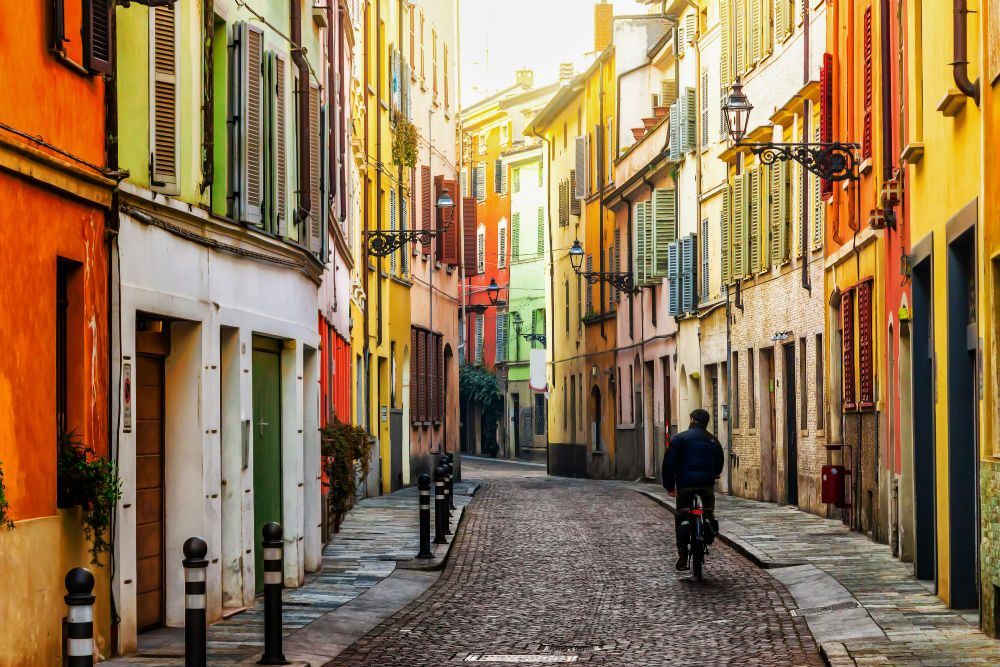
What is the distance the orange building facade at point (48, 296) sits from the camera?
9.84 m

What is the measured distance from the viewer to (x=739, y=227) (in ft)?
104

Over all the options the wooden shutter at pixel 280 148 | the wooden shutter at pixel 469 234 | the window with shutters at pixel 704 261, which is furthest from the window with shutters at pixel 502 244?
the wooden shutter at pixel 280 148

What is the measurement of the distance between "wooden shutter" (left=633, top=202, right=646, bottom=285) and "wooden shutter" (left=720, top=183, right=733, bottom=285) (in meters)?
7.50

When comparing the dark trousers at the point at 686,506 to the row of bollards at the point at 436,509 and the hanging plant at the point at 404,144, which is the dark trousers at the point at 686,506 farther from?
the hanging plant at the point at 404,144

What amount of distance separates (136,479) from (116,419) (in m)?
1.24

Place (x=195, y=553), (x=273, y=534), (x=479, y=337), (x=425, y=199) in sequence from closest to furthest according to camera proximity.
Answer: (x=195, y=553)
(x=273, y=534)
(x=425, y=199)
(x=479, y=337)

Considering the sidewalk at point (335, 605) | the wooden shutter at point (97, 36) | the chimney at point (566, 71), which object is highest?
the chimney at point (566, 71)

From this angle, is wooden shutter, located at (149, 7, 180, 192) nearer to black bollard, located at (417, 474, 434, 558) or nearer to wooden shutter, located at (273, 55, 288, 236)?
wooden shutter, located at (273, 55, 288, 236)

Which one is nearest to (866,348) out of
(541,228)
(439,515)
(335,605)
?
(439,515)

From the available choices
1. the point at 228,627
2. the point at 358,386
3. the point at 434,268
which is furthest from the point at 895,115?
the point at 434,268

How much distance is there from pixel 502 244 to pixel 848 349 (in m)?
49.9

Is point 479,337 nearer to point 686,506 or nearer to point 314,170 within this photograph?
point 314,170

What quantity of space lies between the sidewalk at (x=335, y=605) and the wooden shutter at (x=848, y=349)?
5598 millimetres

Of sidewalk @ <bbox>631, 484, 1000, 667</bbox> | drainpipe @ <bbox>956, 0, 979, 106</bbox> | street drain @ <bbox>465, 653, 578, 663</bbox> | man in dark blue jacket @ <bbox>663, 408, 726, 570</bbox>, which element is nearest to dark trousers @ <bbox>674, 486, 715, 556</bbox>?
man in dark blue jacket @ <bbox>663, 408, 726, 570</bbox>
